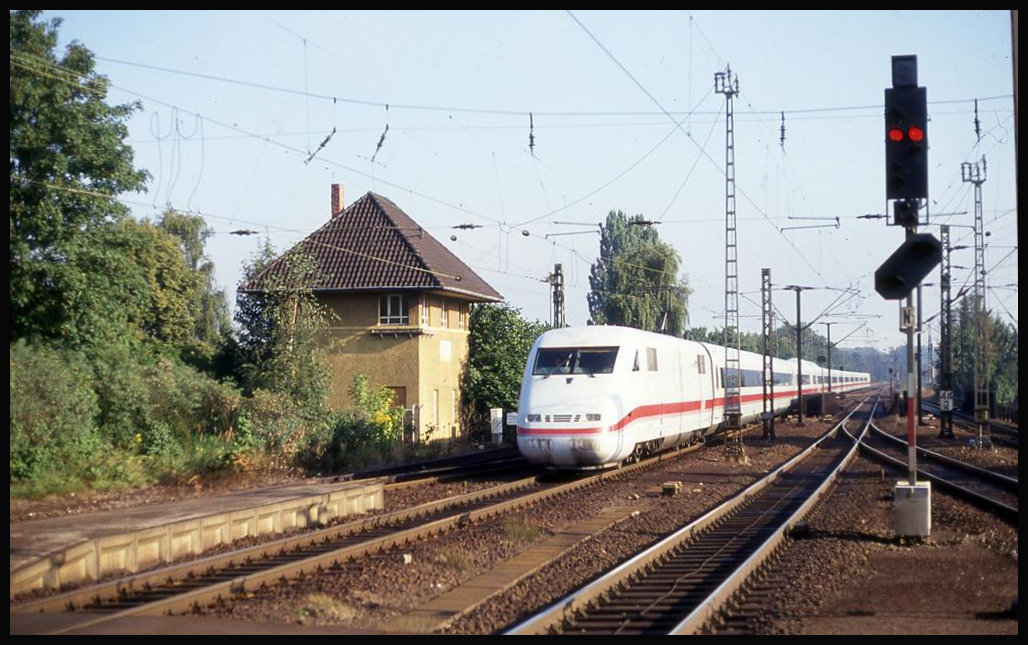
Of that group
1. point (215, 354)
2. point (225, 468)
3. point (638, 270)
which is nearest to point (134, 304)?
point (225, 468)

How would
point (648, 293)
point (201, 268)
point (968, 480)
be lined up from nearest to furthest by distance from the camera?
point (968, 480) → point (648, 293) → point (201, 268)

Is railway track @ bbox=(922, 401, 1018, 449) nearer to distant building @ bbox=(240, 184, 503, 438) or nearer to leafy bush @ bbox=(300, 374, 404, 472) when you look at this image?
distant building @ bbox=(240, 184, 503, 438)

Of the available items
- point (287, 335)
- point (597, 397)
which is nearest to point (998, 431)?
point (597, 397)

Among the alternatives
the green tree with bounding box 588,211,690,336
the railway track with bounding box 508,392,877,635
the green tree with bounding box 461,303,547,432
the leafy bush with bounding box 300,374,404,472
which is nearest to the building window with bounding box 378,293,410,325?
the leafy bush with bounding box 300,374,404,472

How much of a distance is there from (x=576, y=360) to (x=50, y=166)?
1161cm

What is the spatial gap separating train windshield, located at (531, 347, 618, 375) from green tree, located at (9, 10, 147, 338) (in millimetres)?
9721

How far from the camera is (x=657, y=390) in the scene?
24922 millimetres

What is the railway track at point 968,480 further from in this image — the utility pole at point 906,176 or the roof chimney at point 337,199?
the roof chimney at point 337,199

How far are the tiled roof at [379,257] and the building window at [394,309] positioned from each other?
704 millimetres

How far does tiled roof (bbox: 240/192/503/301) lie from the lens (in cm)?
3553

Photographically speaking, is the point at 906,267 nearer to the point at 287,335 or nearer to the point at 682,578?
the point at 682,578

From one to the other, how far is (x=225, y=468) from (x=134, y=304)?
419 centimetres

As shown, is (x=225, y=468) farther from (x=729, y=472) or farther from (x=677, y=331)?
(x=677, y=331)

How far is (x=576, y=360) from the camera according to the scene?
2259cm
